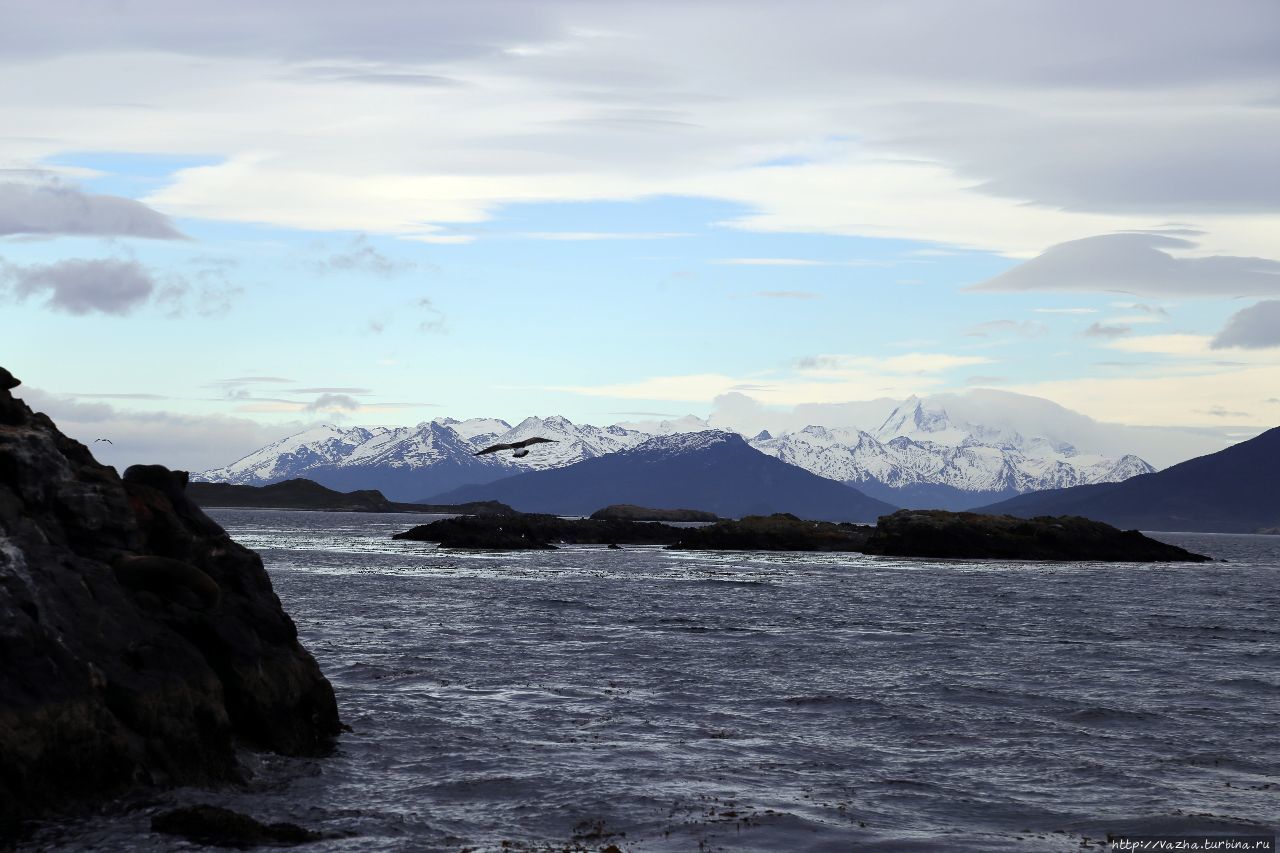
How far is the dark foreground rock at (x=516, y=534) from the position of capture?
156 m

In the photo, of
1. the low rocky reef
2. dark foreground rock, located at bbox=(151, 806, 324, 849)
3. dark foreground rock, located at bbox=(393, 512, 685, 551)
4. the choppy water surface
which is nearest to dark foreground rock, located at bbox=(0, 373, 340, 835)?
the choppy water surface

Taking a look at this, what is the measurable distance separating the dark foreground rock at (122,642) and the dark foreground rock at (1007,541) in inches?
5218

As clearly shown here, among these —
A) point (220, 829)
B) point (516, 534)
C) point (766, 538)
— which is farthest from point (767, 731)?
point (766, 538)

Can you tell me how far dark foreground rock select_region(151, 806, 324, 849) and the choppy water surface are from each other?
0.39 m

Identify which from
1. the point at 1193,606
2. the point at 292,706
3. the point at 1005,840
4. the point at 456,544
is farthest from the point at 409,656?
the point at 456,544

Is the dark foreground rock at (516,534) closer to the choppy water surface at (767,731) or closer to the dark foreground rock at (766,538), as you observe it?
the dark foreground rock at (766,538)

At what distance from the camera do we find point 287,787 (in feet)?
78.8

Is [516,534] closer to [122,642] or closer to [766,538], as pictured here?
[766,538]

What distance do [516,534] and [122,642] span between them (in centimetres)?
14500

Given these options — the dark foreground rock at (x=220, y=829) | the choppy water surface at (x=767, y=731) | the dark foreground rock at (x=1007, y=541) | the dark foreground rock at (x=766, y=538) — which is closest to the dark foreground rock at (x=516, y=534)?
the dark foreground rock at (x=766, y=538)

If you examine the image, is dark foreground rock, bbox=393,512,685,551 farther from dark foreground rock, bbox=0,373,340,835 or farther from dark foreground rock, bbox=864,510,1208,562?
dark foreground rock, bbox=0,373,340,835

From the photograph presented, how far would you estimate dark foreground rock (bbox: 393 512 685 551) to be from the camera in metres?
156

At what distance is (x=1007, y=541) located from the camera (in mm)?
Result: 152875

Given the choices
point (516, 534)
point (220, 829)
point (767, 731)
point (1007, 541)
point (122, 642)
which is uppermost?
point (122, 642)
